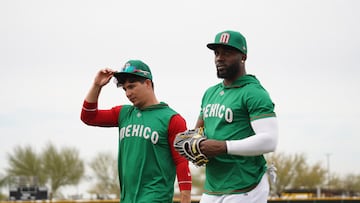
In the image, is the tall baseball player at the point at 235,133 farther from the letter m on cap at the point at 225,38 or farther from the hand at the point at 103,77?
the hand at the point at 103,77

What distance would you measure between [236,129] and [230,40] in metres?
0.71

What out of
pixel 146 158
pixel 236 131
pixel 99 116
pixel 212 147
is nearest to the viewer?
pixel 212 147

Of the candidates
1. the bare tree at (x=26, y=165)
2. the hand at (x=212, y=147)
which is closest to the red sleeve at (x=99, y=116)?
the hand at (x=212, y=147)

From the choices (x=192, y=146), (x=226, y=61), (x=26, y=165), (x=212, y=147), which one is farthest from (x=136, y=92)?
(x=26, y=165)

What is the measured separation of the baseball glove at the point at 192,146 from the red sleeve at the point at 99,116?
1501 millimetres

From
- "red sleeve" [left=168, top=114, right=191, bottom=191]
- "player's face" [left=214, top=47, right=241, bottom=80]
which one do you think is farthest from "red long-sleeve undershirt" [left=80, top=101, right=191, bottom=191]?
"player's face" [left=214, top=47, right=241, bottom=80]

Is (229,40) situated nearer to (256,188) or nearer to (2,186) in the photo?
(256,188)

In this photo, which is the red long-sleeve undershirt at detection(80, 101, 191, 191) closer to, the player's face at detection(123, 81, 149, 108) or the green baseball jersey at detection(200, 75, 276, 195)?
the player's face at detection(123, 81, 149, 108)

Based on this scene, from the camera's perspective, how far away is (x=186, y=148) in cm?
593

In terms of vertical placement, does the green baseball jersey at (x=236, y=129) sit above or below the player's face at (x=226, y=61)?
below

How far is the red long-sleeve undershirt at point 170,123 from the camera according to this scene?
23.5 feet

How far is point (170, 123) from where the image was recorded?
7.24m

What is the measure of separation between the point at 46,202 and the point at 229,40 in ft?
98.5

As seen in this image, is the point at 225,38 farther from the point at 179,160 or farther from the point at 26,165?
the point at 26,165
